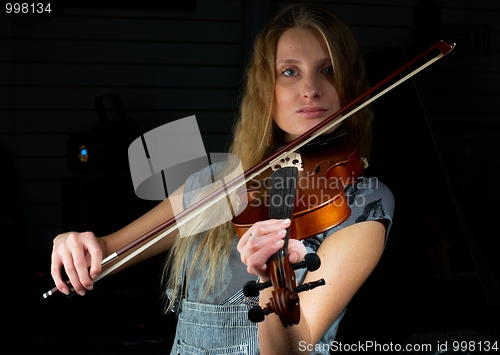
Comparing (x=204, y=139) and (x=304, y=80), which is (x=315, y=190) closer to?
(x=304, y=80)

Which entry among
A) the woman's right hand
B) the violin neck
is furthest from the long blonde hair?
the woman's right hand

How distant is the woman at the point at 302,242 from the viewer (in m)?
1.22

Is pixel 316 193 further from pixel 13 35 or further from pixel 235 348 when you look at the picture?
pixel 13 35

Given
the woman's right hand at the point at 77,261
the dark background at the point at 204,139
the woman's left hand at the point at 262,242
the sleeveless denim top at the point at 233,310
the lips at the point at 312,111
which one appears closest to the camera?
the woman's left hand at the point at 262,242

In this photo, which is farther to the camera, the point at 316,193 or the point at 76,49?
the point at 76,49

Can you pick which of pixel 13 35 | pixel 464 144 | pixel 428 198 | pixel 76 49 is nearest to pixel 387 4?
pixel 464 144

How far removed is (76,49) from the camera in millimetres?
3590

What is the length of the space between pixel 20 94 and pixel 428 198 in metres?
2.22

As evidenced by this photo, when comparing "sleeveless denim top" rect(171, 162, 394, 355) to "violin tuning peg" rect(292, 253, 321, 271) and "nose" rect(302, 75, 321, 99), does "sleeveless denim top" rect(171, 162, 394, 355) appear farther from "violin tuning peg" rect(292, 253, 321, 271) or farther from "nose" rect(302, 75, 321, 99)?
"violin tuning peg" rect(292, 253, 321, 271)

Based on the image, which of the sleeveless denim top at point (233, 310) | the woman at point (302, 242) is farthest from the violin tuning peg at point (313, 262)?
the sleeveless denim top at point (233, 310)

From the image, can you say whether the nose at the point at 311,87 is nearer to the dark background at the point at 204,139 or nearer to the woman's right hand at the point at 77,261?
the woman's right hand at the point at 77,261

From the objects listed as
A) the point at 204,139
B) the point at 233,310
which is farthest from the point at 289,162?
the point at 204,139

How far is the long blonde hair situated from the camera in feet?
4.82

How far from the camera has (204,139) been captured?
12.1 ft
